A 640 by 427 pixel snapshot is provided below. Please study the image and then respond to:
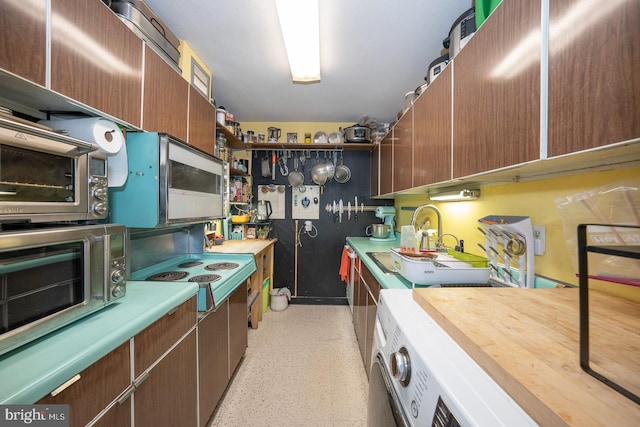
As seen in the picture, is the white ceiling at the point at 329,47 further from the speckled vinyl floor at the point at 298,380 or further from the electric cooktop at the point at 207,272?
the speckled vinyl floor at the point at 298,380

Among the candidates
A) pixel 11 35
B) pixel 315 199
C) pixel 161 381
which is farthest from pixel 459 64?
pixel 315 199

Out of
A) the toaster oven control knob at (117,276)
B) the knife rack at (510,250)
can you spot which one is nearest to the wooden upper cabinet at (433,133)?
the knife rack at (510,250)

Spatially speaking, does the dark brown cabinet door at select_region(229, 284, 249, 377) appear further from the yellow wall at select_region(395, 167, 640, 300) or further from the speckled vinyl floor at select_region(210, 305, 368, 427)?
the yellow wall at select_region(395, 167, 640, 300)

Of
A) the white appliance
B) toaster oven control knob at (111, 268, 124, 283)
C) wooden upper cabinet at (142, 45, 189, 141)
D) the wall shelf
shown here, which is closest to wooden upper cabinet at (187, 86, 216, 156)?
wooden upper cabinet at (142, 45, 189, 141)

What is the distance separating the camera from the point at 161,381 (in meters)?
0.90

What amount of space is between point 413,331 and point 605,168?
2.86 ft

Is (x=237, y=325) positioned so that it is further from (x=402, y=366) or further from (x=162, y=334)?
(x=402, y=366)

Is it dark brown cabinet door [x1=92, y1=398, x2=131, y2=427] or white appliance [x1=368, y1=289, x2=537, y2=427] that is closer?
white appliance [x1=368, y1=289, x2=537, y2=427]

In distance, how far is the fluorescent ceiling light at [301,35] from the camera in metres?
1.27

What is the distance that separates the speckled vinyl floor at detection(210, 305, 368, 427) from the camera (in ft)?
4.68

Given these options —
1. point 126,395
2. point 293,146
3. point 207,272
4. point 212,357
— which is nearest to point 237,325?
point 212,357

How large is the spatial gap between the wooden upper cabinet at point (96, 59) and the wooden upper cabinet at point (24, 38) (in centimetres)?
4

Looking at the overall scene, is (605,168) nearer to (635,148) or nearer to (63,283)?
(635,148)

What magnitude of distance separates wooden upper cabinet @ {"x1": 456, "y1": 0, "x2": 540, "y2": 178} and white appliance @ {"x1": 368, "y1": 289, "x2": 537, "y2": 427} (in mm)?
579
